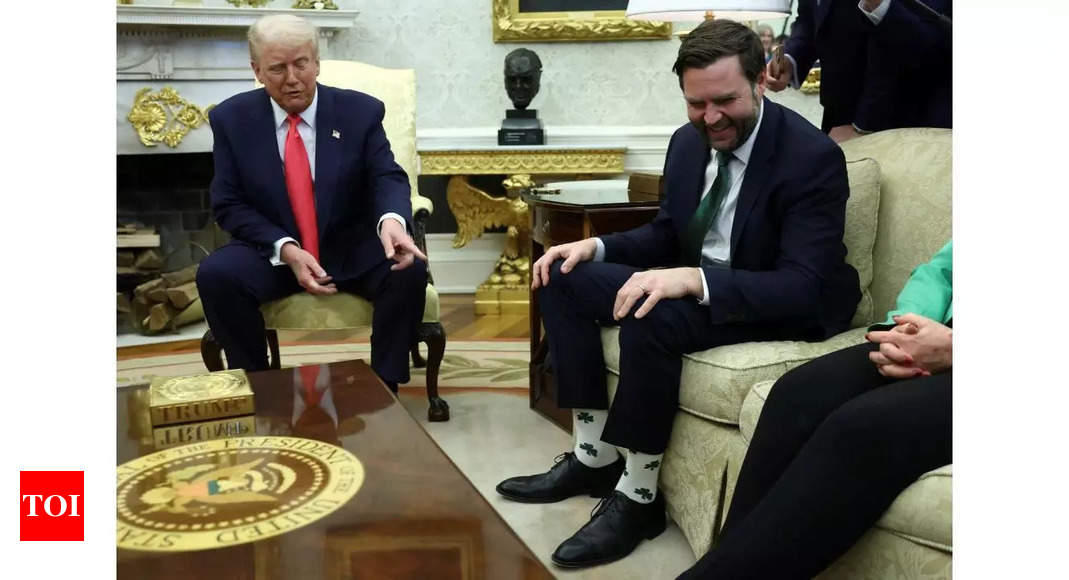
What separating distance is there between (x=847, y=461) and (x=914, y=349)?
10.3 inches

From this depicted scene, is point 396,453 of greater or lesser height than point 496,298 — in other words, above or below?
above

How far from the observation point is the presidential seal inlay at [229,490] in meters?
1.31

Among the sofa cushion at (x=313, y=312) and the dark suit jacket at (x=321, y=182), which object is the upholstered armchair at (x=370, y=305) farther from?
the dark suit jacket at (x=321, y=182)

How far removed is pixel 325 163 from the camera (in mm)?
2949

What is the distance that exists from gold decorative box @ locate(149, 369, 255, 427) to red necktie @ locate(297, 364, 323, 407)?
125 millimetres

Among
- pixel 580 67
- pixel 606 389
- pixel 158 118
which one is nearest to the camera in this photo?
pixel 606 389

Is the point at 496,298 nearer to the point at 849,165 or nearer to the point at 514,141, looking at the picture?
the point at 514,141

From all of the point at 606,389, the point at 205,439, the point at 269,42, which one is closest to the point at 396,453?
the point at 205,439

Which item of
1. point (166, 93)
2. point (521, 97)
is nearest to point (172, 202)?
point (166, 93)

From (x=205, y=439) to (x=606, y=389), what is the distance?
38.0 inches

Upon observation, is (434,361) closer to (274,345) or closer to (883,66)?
(274,345)

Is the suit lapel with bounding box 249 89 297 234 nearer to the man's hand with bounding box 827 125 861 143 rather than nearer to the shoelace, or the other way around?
the shoelace

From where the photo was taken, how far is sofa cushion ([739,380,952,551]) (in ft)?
4.63

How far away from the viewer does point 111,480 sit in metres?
1.24
